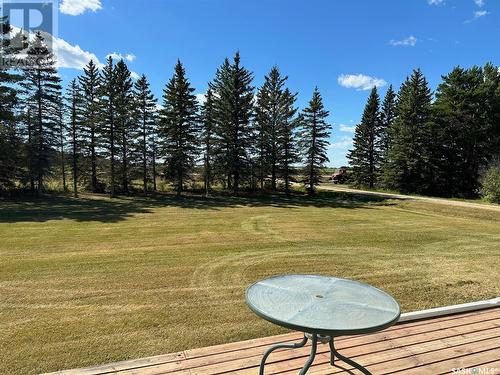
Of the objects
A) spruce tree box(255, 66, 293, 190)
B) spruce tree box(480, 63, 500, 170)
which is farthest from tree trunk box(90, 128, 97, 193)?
spruce tree box(480, 63, 500, 170)

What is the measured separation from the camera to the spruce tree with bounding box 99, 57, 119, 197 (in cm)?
2614

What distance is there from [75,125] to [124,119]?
3.95 m

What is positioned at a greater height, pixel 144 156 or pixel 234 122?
pixel 234 122

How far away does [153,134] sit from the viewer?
29062mm

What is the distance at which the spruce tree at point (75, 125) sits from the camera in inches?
1044

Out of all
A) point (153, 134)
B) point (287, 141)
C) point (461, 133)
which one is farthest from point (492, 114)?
point (153, 134)

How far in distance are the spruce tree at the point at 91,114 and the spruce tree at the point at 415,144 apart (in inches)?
1089

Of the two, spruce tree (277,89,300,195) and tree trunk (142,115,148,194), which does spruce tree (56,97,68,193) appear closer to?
tree trunk (142,115,148,194)

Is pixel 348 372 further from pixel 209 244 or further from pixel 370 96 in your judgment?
pixel 370 96

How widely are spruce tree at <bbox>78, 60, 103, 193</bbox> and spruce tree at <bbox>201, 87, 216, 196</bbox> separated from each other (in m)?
8.56

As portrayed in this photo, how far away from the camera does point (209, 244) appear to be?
9.13 m

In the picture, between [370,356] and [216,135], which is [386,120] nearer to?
[216,135]

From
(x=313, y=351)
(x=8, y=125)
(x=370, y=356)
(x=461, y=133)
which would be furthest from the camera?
(x=461, y=133)

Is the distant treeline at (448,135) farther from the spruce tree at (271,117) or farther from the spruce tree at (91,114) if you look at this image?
the spruce tree at (91,114)
